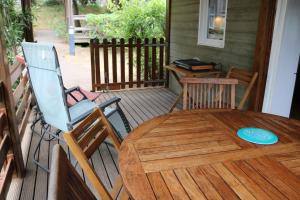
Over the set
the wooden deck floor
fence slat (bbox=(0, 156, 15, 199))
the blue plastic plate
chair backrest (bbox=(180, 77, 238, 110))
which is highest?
chair backrest (bbox=(180, 77, 238, 110))

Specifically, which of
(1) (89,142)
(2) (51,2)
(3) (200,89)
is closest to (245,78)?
(3) (200,89)

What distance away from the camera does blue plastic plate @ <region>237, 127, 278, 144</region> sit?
1504 mm

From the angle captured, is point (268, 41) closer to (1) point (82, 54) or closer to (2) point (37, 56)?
(2) point (37, 56)

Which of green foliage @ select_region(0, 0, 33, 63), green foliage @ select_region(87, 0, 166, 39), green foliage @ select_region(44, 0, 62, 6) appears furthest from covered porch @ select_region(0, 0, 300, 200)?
green foliage @ select_region(44, 0, 62, 6)

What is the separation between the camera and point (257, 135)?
157cm

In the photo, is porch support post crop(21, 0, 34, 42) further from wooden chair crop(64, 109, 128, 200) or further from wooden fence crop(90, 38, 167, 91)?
wooden chair crop(64, 109, 128, 200)

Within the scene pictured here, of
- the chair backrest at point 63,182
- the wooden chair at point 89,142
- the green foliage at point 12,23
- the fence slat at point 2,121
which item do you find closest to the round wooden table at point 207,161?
the wooden chair at point 89,142

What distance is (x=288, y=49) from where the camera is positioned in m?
2.92

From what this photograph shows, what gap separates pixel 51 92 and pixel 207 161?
1.64 metres

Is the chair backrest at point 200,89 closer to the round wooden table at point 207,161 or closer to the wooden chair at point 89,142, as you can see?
the round wooden table at point 207,161

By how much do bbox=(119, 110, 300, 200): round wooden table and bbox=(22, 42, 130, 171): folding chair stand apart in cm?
80

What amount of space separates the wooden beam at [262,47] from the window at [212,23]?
2.85ft

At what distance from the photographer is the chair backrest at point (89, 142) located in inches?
45.4

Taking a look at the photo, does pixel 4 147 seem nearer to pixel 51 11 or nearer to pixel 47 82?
pixel 47 82
